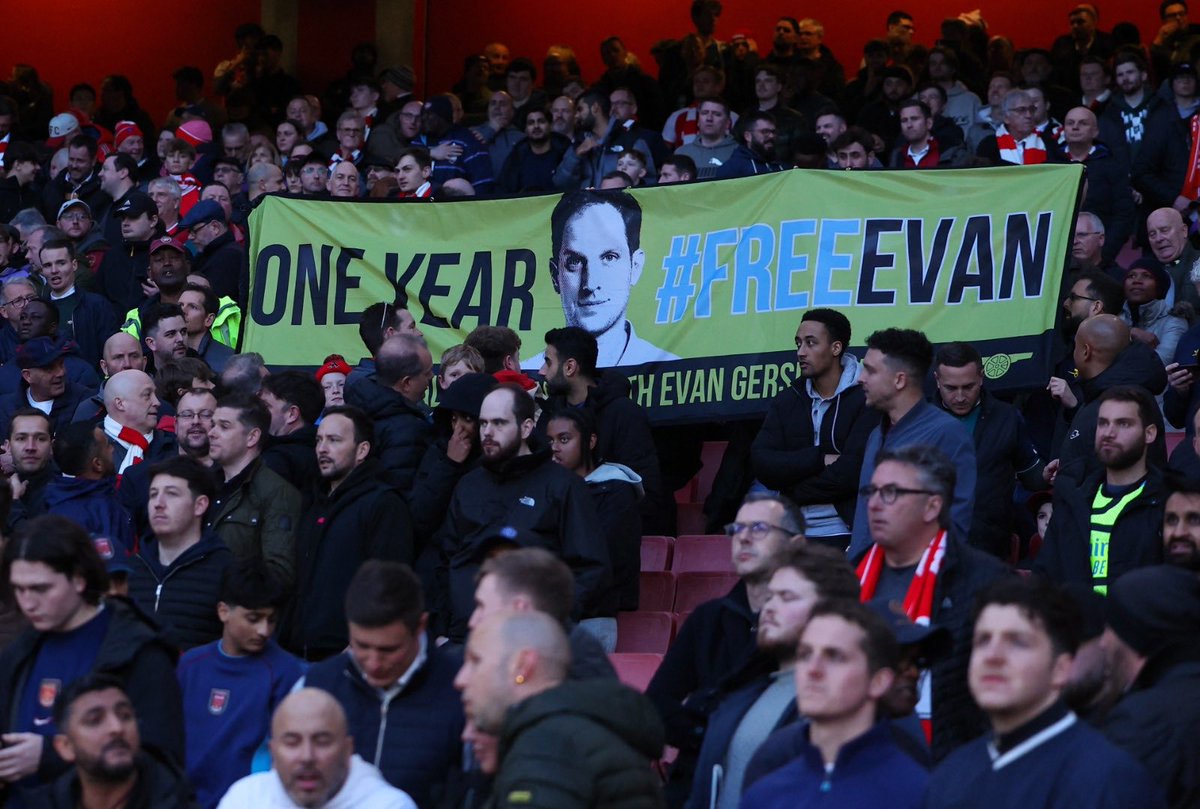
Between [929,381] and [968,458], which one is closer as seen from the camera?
[968,458]

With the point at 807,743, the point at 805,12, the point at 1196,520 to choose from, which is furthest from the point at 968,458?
the point at 805,12

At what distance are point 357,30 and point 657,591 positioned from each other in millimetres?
11886

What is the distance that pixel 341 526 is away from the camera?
7.87 m

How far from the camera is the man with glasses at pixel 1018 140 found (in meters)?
13.1

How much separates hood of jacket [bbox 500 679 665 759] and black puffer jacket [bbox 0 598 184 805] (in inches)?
60.6

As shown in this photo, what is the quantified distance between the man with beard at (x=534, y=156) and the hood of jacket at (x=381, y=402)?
5757 millimetres

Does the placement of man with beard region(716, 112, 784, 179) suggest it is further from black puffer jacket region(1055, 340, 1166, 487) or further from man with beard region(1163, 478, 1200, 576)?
man with beard region(1163, 478, 1200, 576)

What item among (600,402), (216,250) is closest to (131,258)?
(216,250)

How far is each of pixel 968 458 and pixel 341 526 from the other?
7.99 ft

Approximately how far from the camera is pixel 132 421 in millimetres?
9461

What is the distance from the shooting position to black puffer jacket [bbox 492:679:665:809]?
422 centimetres

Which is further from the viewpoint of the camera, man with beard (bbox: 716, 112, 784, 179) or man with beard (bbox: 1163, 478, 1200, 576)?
man with beard (bbox: 716, 112, 784, 179)

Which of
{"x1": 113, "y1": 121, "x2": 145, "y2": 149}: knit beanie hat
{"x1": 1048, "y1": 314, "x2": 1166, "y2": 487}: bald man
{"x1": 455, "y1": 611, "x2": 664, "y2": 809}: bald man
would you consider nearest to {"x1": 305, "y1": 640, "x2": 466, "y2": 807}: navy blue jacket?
{"x1": 455, "y1": 611, "x2": 664, "y2": 809}: bald man

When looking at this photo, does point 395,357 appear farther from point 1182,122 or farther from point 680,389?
point 1182,122
